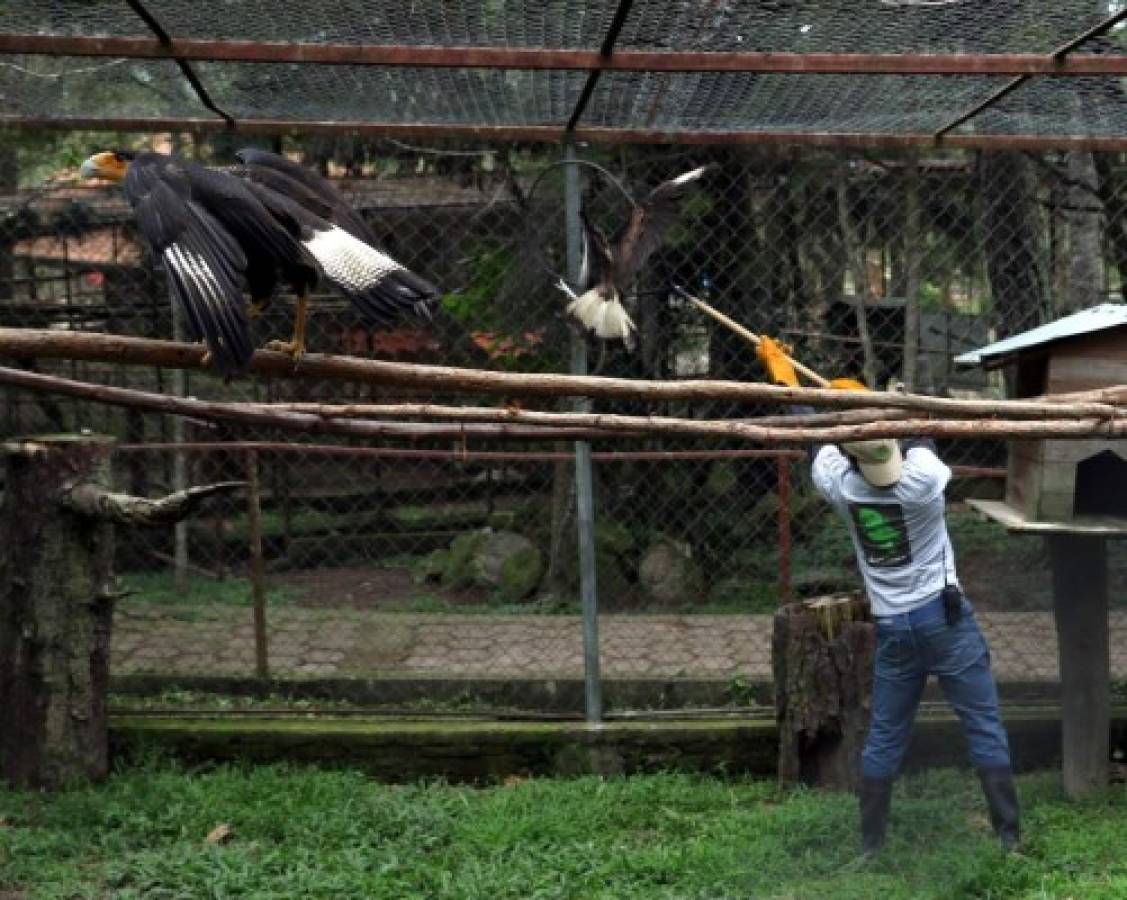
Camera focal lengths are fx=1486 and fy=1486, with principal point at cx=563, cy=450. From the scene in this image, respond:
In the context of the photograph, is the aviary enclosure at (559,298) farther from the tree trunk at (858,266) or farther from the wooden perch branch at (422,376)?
the wooden perch branch at (422,376)

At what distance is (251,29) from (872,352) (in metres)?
4.37

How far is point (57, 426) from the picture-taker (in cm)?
933

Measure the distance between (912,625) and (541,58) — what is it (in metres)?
2.25

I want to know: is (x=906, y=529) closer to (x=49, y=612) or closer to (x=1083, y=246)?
(x=49, y=612)

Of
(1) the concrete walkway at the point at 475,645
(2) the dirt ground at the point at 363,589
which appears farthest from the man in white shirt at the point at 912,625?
(2) the dirt ground at the point at 363,589

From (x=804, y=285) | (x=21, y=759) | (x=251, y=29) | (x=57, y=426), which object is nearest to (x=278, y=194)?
(x=251, y=29)

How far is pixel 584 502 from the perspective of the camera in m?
5.85

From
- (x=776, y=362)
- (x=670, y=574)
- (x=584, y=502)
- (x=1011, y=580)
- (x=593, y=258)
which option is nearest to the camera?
(x=776, y=362)

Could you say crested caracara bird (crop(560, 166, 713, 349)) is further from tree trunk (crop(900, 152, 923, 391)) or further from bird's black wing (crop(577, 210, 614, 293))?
tree trunk (crop(900, 152, 923, 391))

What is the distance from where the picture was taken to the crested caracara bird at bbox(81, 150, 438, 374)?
296 cm

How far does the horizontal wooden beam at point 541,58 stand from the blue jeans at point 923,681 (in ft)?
5.80

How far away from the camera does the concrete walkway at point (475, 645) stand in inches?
273

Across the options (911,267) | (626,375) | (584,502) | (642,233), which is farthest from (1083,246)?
(584,502)

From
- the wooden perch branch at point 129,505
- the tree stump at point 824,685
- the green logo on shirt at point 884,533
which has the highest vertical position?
the wooden perch branch at point 129,505
